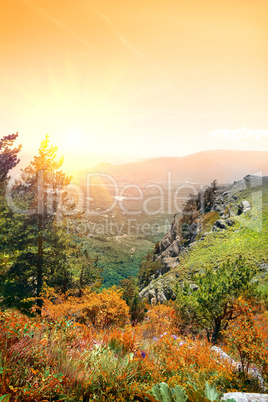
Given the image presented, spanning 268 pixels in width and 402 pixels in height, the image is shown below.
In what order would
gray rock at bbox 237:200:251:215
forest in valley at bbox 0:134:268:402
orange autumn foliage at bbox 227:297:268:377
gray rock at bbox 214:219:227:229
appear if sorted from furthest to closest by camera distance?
gray rock at bbox 237:200:251:215 → gray rock at bbox 214:219:227:229 → orange autumn foliage at bbox 227:297:268:377 → forest in valley at bbox 0:134:268:402

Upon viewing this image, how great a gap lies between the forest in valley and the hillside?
1.01 ft

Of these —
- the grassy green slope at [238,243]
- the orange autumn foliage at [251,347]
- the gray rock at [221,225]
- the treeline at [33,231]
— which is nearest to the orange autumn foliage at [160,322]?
the orange autumn foliage at [251,347]

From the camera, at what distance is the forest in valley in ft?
11.6

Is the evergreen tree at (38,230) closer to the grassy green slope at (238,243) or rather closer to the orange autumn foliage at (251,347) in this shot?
the orange autumn foliage at (251,347)

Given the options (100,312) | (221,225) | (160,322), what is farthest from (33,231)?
(221,225)

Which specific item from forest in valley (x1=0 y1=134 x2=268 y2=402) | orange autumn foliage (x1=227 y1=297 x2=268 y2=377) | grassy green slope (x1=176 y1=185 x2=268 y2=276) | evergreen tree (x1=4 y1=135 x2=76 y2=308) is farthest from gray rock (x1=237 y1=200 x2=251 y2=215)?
orange autumn foliage (x1=227 y1=297 x2=268 y2=377)

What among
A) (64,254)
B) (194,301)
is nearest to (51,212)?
(64,254)

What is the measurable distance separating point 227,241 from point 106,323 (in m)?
25.2

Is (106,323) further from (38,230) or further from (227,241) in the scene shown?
(227,241)

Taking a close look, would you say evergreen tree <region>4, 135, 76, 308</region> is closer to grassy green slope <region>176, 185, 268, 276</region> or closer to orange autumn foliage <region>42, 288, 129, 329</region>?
orange autumn foliage <region>42, 288, 129, 329</region>

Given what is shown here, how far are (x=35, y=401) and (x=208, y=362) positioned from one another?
3821 millimetres

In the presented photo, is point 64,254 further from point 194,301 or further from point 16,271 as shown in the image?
point 194,301

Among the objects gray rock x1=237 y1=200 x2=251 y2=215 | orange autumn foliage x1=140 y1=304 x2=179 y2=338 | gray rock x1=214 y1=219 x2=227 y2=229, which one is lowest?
orange autumn foliage x1=140 y1=304 x2=179 y2=338

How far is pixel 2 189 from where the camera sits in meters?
19.7
